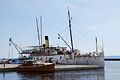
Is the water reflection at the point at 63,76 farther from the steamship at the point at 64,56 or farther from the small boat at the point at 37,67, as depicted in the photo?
the steamship at the point at 64,56

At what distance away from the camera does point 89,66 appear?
197 ft

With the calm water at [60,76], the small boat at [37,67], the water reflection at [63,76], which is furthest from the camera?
the small boat at [37,67]

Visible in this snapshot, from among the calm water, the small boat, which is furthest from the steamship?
the calm water

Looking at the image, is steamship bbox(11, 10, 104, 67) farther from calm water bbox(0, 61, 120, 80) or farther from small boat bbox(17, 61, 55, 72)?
calm water bbox(0, 61, 120, 80)

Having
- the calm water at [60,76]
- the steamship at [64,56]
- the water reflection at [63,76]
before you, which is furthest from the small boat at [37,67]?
the steamship at [64,56]

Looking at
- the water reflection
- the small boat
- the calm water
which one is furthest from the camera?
the small boat

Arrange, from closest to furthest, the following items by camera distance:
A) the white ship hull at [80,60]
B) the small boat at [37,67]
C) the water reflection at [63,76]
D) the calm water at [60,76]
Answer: the water reflection at [63,76], the calm water at [60,76], the small boat at [37,67], the white ship hull at [80,60]

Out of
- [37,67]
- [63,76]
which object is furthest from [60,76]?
[37,67]

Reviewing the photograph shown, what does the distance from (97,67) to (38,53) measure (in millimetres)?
18469

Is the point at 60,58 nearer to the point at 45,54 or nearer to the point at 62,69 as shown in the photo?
the point at 45,54

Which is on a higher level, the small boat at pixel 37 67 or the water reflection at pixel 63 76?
the small boat at pixel 37 67

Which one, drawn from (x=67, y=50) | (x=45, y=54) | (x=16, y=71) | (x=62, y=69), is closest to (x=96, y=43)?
(x=67, y=50)

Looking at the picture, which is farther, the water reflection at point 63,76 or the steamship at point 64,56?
the steamship at point 64,56

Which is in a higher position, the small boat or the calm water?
the small boat
